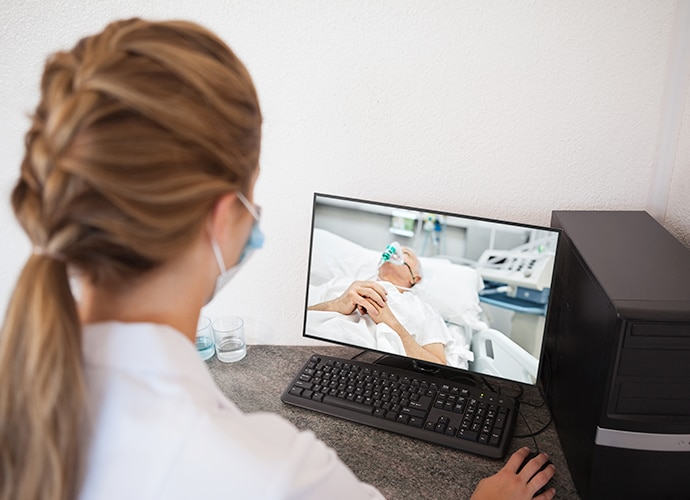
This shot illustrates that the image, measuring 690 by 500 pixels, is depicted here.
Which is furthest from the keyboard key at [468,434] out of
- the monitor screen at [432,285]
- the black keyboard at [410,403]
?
the monitor screen at [432,285]

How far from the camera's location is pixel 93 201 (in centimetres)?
54

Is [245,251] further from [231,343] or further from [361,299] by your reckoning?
[231,343]

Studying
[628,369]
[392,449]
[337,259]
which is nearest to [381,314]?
[337,259]

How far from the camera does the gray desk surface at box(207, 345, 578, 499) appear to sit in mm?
947

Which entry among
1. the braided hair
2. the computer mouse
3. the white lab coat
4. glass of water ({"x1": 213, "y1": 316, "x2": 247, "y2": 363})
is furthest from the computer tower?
glass of water ({"x1": 213, "y1": 316, "x2": 247, "y2": 363})

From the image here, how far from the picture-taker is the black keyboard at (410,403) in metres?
1.03

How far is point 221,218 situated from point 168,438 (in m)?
0.23

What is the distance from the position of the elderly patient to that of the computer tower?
0.25m

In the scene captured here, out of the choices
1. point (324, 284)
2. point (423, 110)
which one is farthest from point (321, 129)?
point (324, 284)

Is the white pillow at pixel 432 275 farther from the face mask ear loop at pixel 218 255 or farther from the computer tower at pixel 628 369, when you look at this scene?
the face mask ear loop at pixel 218 255

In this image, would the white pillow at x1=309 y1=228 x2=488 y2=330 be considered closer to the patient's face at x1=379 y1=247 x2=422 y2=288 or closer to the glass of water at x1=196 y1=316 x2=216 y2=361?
the patient's face at x1=379 y1=247 x2=422 y2=288

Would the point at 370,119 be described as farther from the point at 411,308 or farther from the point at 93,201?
the point at 93,201

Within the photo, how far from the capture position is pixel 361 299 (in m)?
1.17

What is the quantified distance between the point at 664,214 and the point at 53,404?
1.14 meters
